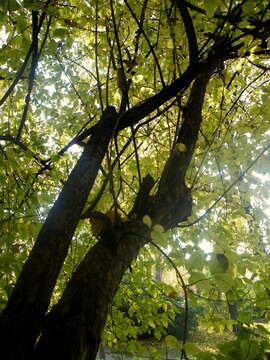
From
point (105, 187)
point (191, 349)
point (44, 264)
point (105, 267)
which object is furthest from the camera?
point (105, 187)

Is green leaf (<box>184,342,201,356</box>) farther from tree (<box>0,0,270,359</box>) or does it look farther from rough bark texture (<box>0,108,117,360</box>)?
rough bark texture (<box>0,108,117,360</box>)

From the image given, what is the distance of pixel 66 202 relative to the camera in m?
1.27

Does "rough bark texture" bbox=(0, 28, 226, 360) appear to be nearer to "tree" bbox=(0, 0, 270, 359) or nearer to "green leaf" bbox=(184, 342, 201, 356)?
"tree" bbox=(0, 0, 270, 359)

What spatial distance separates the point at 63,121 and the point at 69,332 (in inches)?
137

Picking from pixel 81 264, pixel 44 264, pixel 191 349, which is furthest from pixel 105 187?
pixel 191 349

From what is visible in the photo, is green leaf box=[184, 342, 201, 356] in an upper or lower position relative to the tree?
lower

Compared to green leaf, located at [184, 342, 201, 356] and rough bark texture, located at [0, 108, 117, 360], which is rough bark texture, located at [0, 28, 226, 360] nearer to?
rough bark texture, located at [0, 108, 117, 360]

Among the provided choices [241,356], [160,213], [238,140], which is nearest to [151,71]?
[238,140]

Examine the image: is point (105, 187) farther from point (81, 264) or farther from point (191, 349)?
point (191, 349)

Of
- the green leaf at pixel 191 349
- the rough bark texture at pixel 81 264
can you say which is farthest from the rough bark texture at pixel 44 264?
the green leaf at pixel 191 349

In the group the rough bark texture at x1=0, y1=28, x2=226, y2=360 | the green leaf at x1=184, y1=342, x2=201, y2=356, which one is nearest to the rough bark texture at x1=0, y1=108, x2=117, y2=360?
the rough bark texture at x1=0, y1=28, x2=226, y2=360

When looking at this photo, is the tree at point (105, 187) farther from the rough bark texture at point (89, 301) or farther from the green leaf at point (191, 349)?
the green leaf at point (191, 349)

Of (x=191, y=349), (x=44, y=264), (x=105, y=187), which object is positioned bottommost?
(x=191, y=349)

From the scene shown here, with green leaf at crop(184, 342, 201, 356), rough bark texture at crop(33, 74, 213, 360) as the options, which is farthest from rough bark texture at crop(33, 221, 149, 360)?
green leaf at crop(184, 342, 201, 356)
